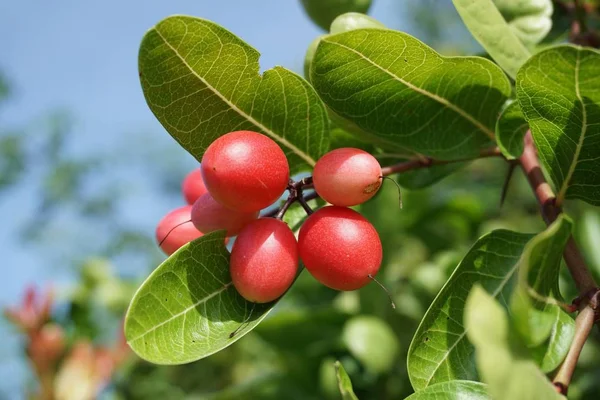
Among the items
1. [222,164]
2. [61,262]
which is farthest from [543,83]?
[61,262]

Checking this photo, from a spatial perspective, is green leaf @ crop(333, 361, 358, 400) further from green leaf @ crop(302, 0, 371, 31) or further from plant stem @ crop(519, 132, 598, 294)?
green leaf @ crop(302, 0, 371, 31)

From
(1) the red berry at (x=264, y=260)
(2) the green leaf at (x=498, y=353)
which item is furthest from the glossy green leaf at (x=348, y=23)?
(2) the green leaf at (x=498, y=353)

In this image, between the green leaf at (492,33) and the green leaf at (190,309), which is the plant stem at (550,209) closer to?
the green leaf at (492,33)

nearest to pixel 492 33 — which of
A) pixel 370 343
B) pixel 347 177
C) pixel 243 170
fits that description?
pixel 347 177

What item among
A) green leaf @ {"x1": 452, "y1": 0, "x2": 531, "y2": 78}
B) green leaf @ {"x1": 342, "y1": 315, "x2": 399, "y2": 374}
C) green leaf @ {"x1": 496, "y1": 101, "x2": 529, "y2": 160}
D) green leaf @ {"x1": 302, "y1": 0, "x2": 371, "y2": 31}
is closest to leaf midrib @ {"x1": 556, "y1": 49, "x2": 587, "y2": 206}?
green leaf @ {"x1": 496, "y1": 101, "x2": 529, "y2": 160}

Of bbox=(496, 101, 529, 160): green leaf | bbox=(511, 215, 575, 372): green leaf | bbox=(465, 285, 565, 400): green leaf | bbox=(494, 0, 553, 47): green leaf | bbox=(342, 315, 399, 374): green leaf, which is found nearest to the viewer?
bbox=(465, 285, 565, 400): green leaf

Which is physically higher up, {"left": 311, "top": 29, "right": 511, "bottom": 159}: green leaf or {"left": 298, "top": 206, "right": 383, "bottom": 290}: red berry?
A: {"left": 311, "top": 29, "right": 511, "bottom": 159}: green leaf

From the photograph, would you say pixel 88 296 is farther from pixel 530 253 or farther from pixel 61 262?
pixel 61 262
